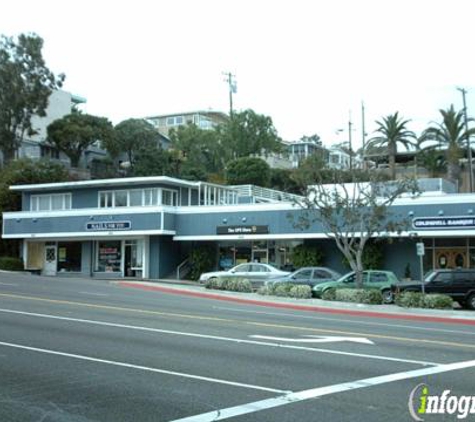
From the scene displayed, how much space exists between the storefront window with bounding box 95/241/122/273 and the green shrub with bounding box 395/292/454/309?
24040mm

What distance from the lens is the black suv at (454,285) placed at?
2544 cm

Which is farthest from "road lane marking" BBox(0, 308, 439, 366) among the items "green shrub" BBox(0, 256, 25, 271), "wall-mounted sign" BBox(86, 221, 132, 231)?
"green shrub" BBox(0, 256, 25, 271)

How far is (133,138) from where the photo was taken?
6925cm

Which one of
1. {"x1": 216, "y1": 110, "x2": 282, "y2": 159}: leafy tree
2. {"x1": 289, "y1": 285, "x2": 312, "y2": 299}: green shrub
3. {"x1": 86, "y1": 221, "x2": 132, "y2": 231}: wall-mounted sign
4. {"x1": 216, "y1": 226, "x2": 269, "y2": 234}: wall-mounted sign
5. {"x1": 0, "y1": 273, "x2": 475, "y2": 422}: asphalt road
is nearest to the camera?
{"x1": 0, "y1": 273, "x2": 475, "y2": 422}: asphalt road

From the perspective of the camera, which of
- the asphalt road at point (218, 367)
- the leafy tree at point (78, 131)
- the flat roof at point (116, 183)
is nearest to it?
the asphalt road at point (218, 367)

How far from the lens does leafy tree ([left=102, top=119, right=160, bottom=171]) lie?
226ft

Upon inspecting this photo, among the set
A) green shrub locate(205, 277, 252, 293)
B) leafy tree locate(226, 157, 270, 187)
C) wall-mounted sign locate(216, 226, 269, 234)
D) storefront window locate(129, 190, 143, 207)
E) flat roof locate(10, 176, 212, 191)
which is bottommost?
green shrub locate(205, 277, 252, 293)

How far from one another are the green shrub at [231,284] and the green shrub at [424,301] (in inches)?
306

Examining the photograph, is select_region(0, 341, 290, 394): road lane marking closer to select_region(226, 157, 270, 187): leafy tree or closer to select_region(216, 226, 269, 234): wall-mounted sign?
select_region(216, 226, 269, 234): wall-mounted sign

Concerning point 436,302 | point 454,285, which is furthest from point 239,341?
point 454,285

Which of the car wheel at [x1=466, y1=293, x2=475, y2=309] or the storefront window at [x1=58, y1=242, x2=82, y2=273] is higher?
the storefront window at [x1=58, y1=242, x2=82, y2=273]

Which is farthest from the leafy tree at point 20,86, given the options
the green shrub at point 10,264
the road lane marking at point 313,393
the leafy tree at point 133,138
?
the road lane marking at point 313,393

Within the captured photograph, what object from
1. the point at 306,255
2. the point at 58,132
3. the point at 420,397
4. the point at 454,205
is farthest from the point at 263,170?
the point at 420,397

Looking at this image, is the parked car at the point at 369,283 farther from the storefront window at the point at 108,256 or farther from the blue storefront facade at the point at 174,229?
the storefront window at the point at 108,256
